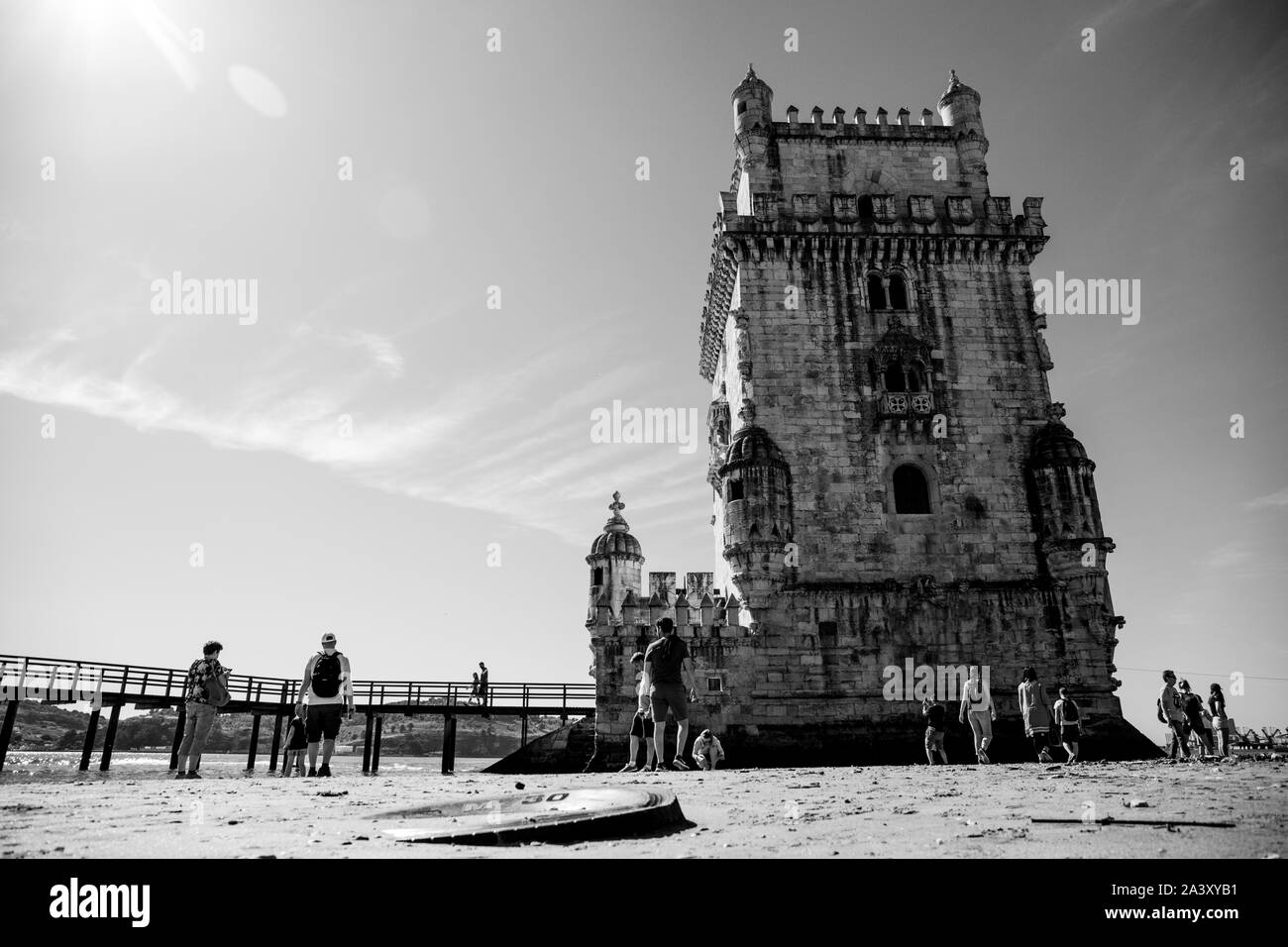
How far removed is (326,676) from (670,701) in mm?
4802

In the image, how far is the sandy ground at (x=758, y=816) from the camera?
4.10m

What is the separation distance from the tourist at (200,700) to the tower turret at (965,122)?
26.6 m

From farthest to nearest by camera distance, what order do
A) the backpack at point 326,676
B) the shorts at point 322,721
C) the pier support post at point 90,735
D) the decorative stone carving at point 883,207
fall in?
1. the pier support post at point 90,735
2. the decorative stone carving at point 883,207
3. the backpack at point 326,676
4. the shorts at point 322,721

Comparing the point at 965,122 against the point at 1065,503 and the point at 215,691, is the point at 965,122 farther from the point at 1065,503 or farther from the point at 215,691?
the point at 215,691

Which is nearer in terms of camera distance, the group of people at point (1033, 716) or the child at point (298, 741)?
the child at point (298, 741)

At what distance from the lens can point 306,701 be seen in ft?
33.8

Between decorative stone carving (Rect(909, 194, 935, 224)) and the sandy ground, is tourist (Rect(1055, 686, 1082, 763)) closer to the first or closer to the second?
the sandy ground

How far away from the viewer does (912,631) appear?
2014cm

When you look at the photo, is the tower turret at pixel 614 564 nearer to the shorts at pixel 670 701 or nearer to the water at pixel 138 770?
the water at pixel 138 770

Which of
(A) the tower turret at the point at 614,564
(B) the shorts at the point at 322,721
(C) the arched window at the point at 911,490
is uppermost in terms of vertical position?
(C) the arched window at the point at 911,490

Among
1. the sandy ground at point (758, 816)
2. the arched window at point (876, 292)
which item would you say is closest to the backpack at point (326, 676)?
the sandy ground at point (758, 816)
